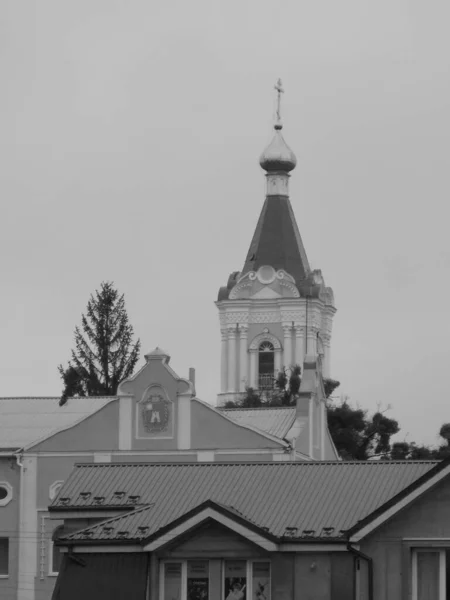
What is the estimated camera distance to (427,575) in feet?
143

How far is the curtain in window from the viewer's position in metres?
44.6

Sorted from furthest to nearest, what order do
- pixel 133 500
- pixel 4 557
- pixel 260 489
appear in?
pixel 4 557 < pixel 133 500 < pixel 260 489

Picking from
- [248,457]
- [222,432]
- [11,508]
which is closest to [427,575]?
[248,457]

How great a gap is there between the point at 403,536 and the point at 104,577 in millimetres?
5949

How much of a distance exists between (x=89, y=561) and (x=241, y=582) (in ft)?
10.1

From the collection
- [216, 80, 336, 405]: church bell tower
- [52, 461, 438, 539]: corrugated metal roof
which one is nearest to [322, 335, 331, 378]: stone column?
[216, 80, 336, 405]: church bell tower

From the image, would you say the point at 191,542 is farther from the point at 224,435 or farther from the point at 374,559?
the point at 224,435

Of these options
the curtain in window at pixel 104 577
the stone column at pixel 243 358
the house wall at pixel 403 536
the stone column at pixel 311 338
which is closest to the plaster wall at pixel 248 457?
the curtain in window at pixel 104 577

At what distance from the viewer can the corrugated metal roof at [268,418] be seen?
77387mm

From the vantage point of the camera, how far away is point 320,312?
509 feet

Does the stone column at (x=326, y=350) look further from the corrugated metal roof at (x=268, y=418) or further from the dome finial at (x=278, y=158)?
the corrugated metal roof at (x=268, y=418)

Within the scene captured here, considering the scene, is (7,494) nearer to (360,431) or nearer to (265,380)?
(360,431)

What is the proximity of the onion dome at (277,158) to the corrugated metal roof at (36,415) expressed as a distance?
78.6m

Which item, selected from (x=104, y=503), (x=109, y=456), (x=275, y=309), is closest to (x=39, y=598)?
(x=109, y=456)
